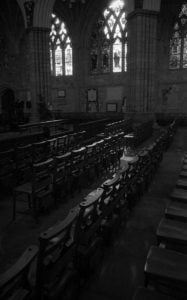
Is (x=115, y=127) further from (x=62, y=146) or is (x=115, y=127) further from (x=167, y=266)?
(x=167, y=266)

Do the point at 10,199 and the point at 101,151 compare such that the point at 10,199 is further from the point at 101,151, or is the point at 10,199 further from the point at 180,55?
the point at 180,55

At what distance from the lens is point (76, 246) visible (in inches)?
95.5

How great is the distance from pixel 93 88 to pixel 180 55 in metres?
8.10

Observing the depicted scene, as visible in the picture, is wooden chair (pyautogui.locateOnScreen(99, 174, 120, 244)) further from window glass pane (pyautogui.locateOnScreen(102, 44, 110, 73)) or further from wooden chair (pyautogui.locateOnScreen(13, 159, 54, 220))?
window glass pane (pyautogui.locateOnScreen(102, 44, 110, 73))

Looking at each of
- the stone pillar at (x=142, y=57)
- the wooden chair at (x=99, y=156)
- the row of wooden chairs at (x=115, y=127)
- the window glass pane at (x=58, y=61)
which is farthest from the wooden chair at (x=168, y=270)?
the window glass pane at (x=58, y=61)

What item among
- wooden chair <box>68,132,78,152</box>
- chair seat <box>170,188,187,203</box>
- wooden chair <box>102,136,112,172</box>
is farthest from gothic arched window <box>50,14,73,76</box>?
chair seat <box>170,188,187,203</box>

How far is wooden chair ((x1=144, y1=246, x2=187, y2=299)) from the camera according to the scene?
79.6 inches

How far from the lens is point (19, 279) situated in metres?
1.73

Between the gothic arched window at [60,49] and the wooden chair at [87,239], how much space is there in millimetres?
22833

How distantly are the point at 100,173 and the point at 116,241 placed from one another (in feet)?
11.0

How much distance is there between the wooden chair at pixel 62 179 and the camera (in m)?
4.61

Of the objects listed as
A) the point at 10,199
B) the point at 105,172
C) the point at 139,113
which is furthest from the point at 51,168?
the point at 139,113

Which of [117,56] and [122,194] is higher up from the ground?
[117,56]

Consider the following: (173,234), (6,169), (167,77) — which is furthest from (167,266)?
(167,77)
